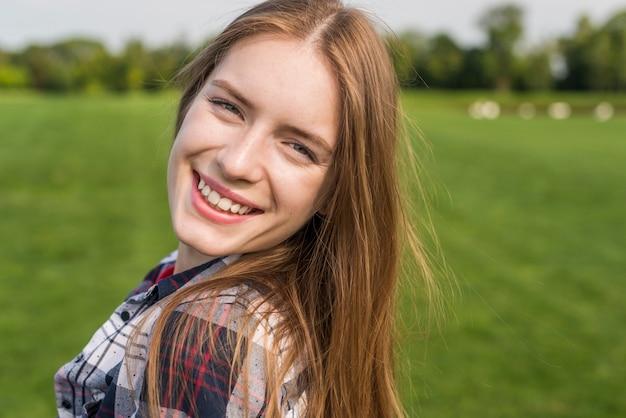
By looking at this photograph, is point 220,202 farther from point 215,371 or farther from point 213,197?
point 215,371

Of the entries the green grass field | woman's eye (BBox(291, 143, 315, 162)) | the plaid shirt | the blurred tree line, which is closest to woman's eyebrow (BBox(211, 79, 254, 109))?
woman's eye (BBox(291, 143, 315, 162))

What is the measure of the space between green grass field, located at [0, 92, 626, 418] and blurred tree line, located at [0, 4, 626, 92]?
170 ft

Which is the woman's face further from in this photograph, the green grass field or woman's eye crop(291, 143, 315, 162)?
the green grass field

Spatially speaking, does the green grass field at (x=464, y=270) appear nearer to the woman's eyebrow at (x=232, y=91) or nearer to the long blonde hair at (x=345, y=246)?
the long blonde hair at (x=345, y=246)

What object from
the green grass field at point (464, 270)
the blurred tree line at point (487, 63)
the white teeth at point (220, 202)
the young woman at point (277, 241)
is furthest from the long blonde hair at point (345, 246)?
the blurred tree line at point (487, 63)

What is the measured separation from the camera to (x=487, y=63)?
222 ft

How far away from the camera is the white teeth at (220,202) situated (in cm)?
167

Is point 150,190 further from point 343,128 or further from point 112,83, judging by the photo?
point 112,83

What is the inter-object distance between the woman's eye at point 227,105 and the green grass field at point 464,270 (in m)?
0.88

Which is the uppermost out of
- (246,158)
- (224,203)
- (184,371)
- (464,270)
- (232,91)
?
(232,91)

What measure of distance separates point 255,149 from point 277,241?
271mm

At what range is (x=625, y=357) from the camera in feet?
16.7

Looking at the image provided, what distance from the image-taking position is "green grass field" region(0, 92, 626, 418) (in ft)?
14.9

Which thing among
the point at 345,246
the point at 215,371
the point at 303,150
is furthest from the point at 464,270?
the point at 215,371
